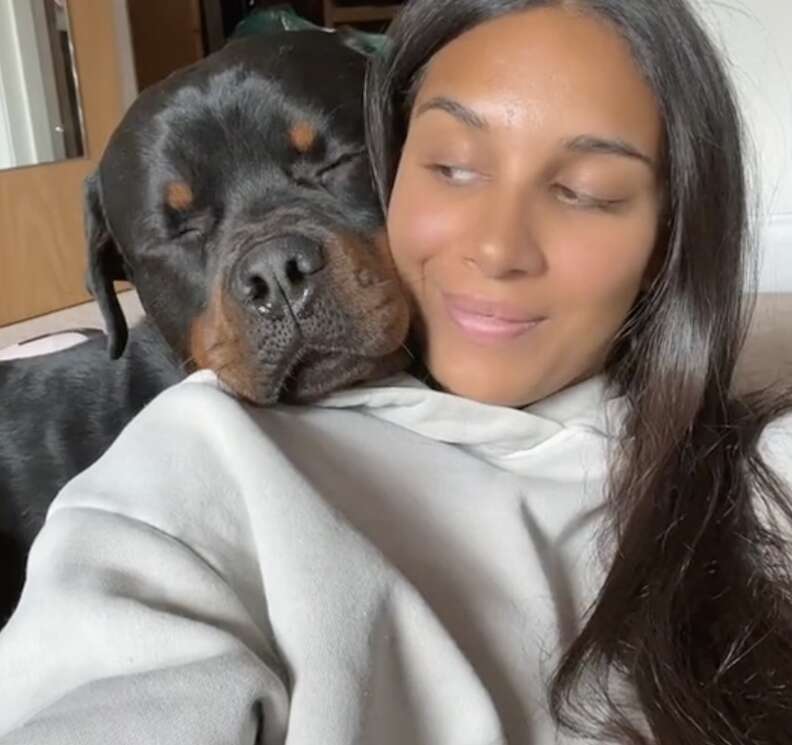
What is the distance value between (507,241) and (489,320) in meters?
0.09

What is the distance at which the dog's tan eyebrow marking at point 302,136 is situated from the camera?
53.1 inches

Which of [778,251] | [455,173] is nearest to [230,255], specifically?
[455,173]

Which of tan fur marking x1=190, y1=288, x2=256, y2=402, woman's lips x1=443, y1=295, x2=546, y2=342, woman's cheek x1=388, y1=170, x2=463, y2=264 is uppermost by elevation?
woman's cheek x1=388, y1=170, x2=463, y2=264

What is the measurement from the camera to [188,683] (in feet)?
2.60

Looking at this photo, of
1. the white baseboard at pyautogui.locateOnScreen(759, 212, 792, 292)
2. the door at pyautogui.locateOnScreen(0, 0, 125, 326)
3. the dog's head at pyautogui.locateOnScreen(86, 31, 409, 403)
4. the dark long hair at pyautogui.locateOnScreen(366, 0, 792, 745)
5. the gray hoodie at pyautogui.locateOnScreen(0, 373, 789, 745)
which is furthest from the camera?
the door at pyautogui.locateOnScreen(0, 0, 125, 326)

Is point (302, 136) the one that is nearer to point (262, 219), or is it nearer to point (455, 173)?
point (262, 219)

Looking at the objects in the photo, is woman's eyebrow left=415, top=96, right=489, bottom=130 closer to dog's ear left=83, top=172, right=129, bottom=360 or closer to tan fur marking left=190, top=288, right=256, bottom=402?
tan fur marking left=190, top=288, right=256, bottom=402

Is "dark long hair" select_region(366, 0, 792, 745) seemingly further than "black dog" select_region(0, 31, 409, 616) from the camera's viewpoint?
No

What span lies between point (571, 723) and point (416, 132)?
A: 59cm

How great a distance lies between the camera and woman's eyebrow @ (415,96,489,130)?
1.10 meters

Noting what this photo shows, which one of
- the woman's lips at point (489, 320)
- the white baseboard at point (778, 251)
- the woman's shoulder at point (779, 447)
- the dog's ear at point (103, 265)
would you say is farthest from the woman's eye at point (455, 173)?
the white baseboard at point (778, 251)

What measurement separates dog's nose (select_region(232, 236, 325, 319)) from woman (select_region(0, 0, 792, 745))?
0.10 metres

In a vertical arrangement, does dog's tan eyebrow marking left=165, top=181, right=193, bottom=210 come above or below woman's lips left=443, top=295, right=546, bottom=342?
above

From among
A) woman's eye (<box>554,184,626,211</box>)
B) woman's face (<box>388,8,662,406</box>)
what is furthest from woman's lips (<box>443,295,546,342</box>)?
woman's eye (<box>554,184,626,211</box>)
